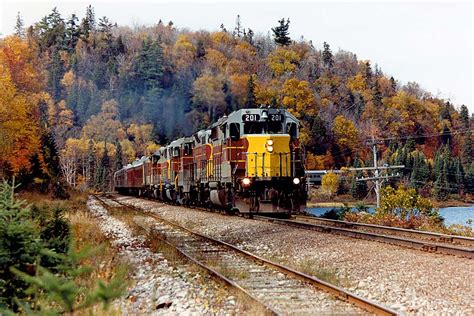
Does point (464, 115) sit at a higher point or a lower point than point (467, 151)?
higher

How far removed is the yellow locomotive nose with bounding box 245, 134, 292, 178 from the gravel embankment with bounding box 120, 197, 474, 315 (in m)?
4.53

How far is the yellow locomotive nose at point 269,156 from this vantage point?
23734 mm

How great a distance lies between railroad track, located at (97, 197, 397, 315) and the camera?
8305 millimetres

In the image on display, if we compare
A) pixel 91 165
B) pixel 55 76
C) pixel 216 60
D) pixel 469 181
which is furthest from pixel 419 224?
pixel 55 76

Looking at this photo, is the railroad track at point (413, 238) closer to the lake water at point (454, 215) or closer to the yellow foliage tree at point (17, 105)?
the lake water at point (454, 215)

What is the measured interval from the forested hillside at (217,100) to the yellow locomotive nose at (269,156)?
1147 inches

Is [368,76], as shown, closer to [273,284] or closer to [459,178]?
[459,178]

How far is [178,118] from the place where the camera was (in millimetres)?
90250

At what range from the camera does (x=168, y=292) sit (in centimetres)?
984

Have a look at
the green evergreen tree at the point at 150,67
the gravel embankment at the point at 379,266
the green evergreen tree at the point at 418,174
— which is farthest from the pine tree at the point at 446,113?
the gravel embankment at the point at 379,266

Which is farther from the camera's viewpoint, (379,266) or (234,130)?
(234,130)

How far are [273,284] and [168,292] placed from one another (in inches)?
69.5

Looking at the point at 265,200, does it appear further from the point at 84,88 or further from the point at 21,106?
the point at 84,88

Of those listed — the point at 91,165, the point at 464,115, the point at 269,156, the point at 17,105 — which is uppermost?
the point at 464,115
